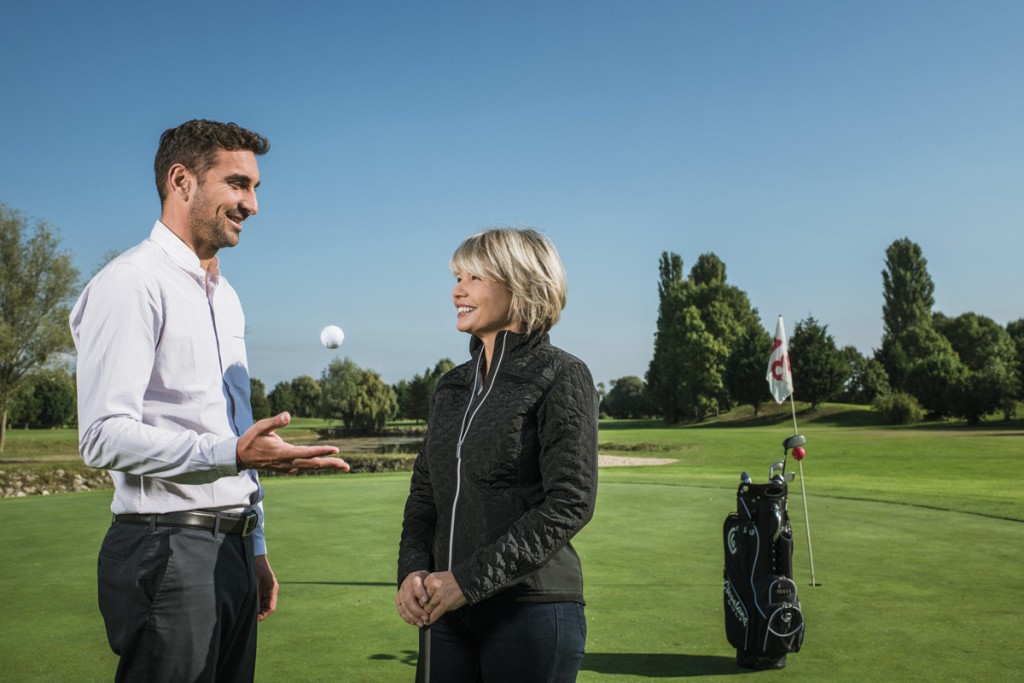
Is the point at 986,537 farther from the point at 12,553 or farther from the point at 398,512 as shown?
the point at 12,553

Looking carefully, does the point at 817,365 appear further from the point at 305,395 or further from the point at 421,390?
the point at 305,395

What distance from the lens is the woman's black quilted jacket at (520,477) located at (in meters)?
2.29

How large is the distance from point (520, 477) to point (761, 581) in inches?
124

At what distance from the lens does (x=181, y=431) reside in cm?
225

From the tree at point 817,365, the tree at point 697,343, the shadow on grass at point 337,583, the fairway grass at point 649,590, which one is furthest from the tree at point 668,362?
the shadow on grass at point 337,583

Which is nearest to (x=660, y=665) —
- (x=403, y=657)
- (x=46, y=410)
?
(x=403, y=657)

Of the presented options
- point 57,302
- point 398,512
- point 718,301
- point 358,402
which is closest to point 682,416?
point 718,301

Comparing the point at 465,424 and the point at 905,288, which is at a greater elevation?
the point at 905,288

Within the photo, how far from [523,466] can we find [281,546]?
6.91 metres

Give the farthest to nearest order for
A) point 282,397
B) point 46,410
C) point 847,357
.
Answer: point 282,397
point 46,410
point 847,357

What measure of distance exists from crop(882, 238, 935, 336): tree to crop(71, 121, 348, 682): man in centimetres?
8692

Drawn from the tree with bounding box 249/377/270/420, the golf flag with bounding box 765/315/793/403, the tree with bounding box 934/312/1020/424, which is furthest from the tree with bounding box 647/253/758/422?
the golf flag with bounding box 765/315/793/403

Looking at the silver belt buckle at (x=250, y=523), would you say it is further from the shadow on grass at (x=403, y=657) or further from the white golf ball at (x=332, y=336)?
the white golf ball at (x=332, y=336)

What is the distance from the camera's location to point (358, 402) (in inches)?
2844
